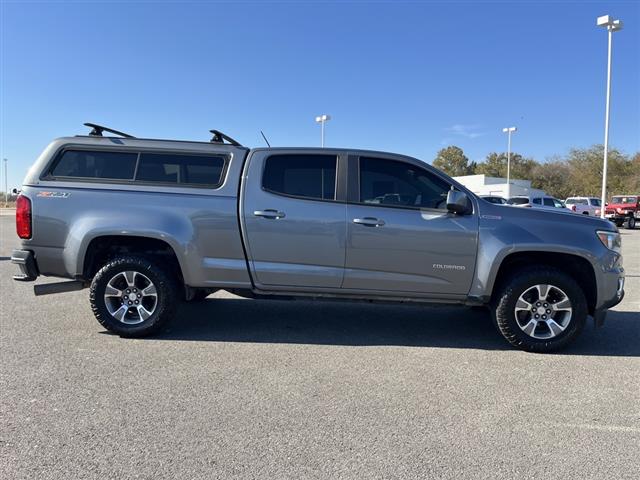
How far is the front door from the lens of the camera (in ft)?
15.9

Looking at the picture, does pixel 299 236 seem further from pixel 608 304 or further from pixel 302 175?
pixel 608 304

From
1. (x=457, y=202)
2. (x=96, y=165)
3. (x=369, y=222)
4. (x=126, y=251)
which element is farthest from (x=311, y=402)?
(x=96, y=165)

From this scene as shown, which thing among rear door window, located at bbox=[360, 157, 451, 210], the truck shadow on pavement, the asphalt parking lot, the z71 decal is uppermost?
rear door window, located at bbox=[360, 157, 451, 210]

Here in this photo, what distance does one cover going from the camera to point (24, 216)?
4.96 m

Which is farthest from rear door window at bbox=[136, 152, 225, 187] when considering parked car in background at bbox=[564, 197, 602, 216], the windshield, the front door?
parked car in background at bbox=[564, 197, 602, 216]

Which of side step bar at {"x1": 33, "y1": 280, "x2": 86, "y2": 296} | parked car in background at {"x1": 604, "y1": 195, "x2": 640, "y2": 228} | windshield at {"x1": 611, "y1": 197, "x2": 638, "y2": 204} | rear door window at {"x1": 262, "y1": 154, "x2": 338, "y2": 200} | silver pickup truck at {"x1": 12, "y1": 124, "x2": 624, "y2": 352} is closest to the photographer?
silver pickup truck at {"x1": 12, "y1": 124, "x2": 624, "y2": 352}

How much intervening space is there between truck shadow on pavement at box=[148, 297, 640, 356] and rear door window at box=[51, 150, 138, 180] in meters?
1.78

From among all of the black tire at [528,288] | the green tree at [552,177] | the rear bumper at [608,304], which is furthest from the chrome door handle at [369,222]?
the green tree at [552,177]

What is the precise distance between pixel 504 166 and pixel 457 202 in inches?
3584

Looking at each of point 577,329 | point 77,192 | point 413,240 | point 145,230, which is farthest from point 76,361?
point 577,329

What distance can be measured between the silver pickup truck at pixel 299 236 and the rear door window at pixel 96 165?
0.5 inches

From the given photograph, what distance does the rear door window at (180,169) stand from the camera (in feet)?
16.6

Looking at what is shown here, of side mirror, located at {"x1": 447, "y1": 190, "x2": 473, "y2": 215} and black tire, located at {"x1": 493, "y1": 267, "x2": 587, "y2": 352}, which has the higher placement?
side mirror, located at {"x1": 447, "y1": 190, "x2": 473, "y2": 215}

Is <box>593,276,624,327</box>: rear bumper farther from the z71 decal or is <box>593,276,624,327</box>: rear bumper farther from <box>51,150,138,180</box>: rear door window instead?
the z71 decal
